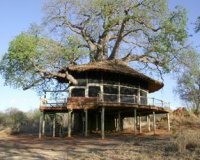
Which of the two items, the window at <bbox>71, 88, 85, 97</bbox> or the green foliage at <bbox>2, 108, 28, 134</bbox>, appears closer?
the window at <bbox>71, 88, 85, 97</bbox>

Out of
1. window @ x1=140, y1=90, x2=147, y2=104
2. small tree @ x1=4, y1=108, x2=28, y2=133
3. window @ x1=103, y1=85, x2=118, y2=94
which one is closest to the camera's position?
window @ x1=103, y1=85, x2=118, y2=94

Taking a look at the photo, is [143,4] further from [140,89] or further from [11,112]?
[11,112]

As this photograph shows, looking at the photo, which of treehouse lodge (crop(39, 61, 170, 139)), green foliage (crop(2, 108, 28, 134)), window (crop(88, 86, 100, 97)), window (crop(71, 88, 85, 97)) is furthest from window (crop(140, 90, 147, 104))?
green foliage (crop(2, 108, 28, 134))

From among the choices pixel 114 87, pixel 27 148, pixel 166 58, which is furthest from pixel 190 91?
pixel 27 148

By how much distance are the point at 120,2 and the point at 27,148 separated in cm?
2228

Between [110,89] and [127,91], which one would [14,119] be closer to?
[110,89]

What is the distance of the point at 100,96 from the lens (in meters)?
36.6

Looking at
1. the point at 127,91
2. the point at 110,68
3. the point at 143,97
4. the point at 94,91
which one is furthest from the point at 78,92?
the point at 143,97

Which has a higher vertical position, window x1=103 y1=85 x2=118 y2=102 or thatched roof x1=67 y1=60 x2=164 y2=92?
thatched roof x1=67 y1=60 x2=164 y2=92

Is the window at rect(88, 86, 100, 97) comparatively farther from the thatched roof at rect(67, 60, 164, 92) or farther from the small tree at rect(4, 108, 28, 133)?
the small tree at rect(4, 108, 28, 133)

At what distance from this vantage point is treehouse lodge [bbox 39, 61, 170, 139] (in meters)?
36.6

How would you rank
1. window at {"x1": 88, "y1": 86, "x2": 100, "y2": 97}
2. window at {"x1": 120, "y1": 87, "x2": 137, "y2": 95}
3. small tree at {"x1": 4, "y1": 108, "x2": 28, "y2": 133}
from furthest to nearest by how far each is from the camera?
small tree at {"x1": 4, "y1": 108, "x2": 28, "y2": 133}
window at {"x1": 120, "y1": 87, "x2": 137, "y2": 95}
window at {"x1": 88, "y1": 86, "x2": 100, "y2": 97}

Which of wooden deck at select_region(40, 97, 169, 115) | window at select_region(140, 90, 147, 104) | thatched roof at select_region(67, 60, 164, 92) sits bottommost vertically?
wooden deck at select_region(40, 97, 169, 115)

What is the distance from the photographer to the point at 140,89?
41.2 m
